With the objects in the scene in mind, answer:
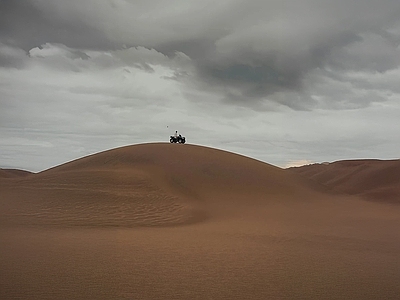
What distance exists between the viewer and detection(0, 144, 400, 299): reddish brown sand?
290 inches

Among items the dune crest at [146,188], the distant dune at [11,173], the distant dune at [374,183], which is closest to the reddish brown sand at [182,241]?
the dune crest at [146,188]

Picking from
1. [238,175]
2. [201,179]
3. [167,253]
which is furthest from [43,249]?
[238,175]

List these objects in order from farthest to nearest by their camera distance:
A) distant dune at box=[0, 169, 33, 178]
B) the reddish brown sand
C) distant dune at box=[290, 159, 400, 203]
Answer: distant dune at box=[0, 169, 33, 178]
distant dune at box=[290, 159, 400, 203]
the reddish brown sand

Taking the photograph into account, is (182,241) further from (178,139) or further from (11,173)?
(11,173)

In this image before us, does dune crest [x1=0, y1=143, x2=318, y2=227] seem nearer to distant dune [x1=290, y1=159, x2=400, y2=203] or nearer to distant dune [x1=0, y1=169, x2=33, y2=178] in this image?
distant dune [x1=290, y1=159, x2=400, y2=203]

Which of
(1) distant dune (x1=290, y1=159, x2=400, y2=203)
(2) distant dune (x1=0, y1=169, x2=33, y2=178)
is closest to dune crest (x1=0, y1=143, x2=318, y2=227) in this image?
(1) distant dune (x1=290, y1=159, x2=400, y2=203)

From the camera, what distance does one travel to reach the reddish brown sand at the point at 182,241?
7.36 meters

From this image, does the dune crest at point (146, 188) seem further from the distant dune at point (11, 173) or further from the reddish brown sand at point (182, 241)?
the distant dune at point (11, 173)

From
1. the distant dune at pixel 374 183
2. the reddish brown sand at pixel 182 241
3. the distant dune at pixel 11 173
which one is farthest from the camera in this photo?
the distant dune at pixel 11 173

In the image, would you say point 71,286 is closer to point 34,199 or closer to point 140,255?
point 140,255

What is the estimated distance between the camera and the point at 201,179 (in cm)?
2986

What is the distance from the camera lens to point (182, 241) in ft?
40.1

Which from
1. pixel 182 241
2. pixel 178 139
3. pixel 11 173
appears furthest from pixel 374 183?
pixel 11 173

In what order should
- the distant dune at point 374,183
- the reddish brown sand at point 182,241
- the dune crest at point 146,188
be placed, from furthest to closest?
1. the distant dune at point 374,183
2. the dune crest at point 146,188
3. the reddish brown sand at point 182,241
